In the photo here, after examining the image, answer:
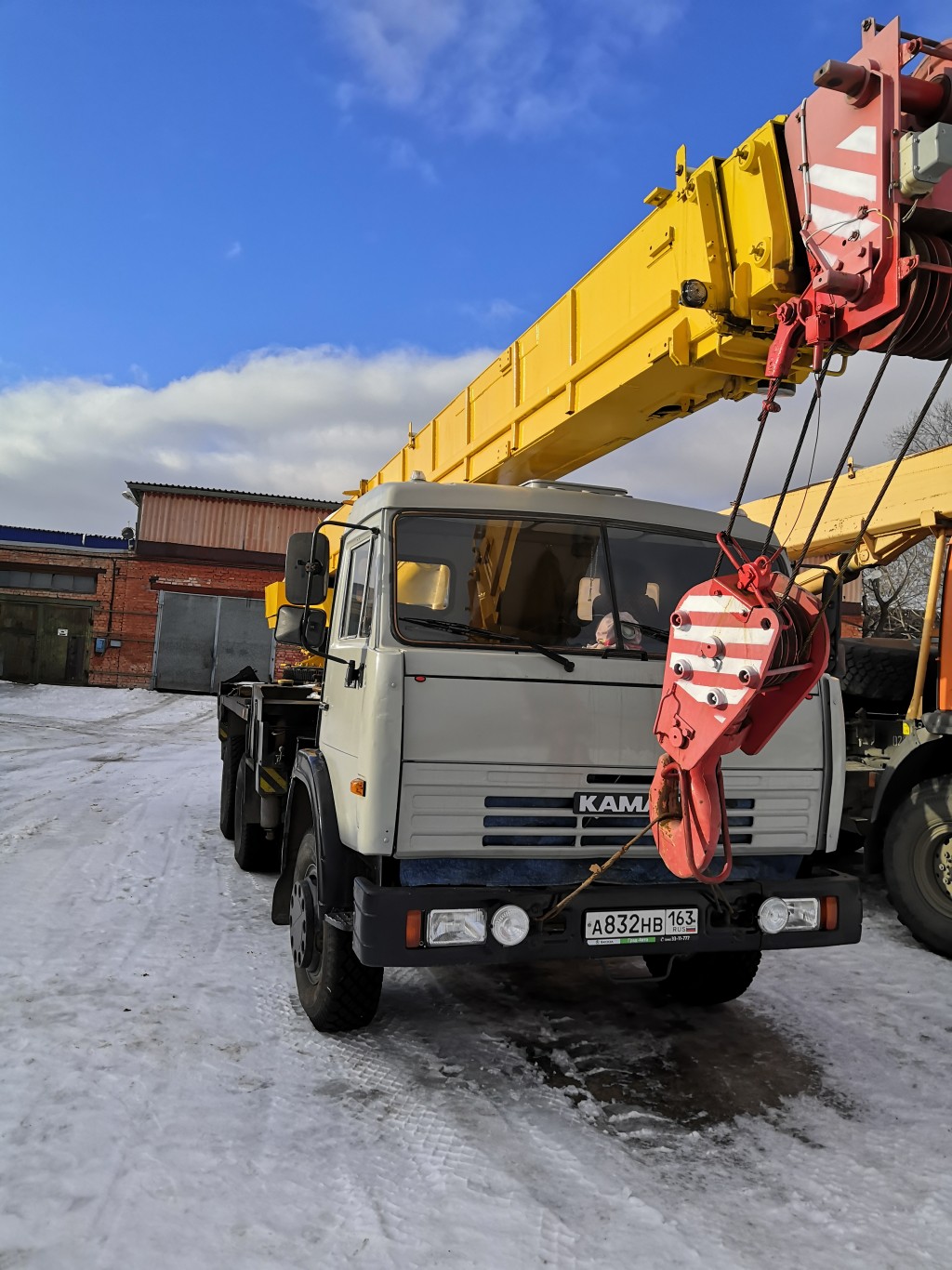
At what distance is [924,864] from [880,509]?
2.62m

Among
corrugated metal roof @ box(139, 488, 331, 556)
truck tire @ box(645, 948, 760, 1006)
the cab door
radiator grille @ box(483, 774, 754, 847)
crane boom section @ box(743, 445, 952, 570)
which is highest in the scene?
corrugated metal roof @ box(139, 488, 331, 556)

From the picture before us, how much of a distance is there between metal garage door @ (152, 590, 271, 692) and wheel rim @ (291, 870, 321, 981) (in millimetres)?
21625

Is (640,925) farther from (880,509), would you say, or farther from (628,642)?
(880,509)

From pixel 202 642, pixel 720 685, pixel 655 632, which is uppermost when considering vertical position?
pixel 202 642

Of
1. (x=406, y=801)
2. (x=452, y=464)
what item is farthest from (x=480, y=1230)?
(x=452, y=464)

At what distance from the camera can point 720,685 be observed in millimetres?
3023

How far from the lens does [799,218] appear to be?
324cm

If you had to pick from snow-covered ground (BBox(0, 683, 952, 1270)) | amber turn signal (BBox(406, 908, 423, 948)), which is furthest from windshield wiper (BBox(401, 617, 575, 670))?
snow-covered ground (BBox(0, 683, 952, 1270))

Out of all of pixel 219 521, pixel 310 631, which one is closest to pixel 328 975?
pixel 310 631

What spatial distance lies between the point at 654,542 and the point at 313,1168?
284 centimetres

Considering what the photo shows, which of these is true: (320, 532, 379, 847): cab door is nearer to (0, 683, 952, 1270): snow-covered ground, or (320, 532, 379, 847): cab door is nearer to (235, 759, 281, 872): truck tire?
(0, 683, 952, 1270): snow-covered ground

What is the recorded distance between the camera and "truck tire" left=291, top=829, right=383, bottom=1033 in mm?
3834

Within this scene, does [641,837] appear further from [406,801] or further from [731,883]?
[406,801]

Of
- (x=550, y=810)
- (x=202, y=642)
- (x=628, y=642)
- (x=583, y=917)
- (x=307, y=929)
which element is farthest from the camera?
(x=202, y=642)
